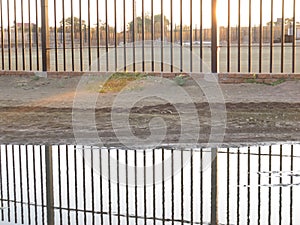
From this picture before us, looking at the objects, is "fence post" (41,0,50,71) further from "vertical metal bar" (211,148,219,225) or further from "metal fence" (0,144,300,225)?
"vertical metal bar" (211,148,219,225)

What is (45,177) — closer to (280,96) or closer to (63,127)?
(63,127)

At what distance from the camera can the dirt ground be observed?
9.06 meters

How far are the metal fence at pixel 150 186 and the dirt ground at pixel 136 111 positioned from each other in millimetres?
829

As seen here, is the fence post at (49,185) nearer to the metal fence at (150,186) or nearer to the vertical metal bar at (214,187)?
the metal fence at (150,186)

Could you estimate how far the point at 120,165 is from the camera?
7.32 meters

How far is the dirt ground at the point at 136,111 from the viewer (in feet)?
29.7

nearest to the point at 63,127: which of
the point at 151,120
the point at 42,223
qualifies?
the point at 151,120

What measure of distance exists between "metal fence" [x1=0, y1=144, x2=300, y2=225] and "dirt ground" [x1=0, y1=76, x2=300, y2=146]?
829 millimetres

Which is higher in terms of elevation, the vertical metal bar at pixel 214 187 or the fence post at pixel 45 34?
the fence post at pixel 45 34

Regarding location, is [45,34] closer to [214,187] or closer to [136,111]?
[136,111]

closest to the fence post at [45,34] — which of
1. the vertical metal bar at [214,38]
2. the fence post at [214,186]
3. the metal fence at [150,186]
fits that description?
the vertical metal bar at [214,38]

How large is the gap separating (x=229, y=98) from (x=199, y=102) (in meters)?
0.63

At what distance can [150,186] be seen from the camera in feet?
20.7

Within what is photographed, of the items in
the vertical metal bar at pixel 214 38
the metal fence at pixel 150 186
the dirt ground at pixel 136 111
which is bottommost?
the metal fence at pixel 150 186
